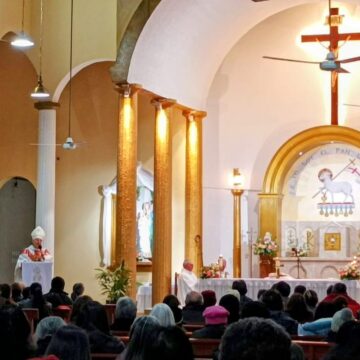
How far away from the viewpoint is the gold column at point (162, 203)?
630 inches

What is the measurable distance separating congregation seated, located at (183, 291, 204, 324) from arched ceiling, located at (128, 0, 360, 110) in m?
5.93

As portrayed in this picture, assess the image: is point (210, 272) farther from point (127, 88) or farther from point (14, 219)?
point (14, 219)

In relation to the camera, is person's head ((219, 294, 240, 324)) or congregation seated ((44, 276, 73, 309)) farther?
congregation seated ((44, 276, 73, 309))

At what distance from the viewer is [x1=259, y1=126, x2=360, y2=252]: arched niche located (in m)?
18.7

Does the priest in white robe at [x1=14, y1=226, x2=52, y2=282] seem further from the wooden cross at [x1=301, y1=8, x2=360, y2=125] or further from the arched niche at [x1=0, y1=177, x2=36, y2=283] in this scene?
the wooden cross at [x1=301, y1=8, x2=360, y2=125]

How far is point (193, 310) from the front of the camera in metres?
10.6

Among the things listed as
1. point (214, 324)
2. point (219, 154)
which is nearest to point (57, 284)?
point (214, 324)

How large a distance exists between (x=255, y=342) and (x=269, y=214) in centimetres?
1582

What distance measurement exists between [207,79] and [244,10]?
1871 mm

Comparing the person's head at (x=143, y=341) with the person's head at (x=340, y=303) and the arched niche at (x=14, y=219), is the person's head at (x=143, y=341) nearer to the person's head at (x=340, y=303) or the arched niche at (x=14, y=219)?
the person's head at (x=340, y=303)

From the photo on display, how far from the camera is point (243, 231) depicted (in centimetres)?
1881

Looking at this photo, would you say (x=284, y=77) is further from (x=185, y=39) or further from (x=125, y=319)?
(x=125, y=319)

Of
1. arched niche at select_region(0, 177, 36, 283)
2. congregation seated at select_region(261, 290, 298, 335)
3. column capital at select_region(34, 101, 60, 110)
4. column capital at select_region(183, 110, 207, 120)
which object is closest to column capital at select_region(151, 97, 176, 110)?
→ column capital at select_region(183, 110, 207, 120)

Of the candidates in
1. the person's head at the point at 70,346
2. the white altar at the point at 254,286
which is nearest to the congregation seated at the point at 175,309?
the person's head at the point at 70,346
